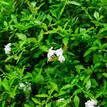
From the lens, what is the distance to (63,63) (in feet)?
5.33

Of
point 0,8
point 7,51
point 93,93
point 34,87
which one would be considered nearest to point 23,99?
point 34,87

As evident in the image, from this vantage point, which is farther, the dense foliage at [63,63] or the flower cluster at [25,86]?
the flower cluster at [25,86]

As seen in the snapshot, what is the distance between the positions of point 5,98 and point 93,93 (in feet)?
2.38

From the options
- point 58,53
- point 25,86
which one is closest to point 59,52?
point 58,53

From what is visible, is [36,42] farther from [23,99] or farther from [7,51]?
[23,99]

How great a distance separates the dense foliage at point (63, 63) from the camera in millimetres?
1505

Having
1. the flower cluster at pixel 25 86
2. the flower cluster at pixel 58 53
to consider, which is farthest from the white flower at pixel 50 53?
the flower cluster at pixel 25 86

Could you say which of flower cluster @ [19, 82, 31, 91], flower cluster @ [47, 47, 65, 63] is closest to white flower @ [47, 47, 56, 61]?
flower cluster @ [47, 47, 65, 63]

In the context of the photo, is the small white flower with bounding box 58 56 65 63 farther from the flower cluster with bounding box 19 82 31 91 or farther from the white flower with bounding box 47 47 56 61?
the flower cluster with bounding box 19 82 31 91

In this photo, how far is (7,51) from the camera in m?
1.85

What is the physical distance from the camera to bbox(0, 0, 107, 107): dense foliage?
1505 millimetres

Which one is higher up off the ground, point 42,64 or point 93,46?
point 93,46

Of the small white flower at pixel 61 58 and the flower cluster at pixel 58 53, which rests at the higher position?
the flower cluster at pixel 58 53

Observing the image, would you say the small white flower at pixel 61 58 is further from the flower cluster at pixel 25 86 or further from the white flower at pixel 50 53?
the flower cluster at pixel 25 86
